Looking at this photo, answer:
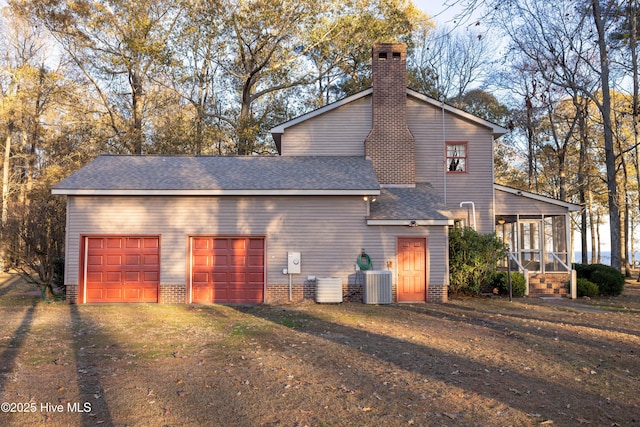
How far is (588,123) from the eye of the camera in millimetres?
29375

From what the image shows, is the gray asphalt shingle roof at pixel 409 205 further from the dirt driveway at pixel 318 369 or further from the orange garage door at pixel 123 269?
the orange garage door at pixel 123 269

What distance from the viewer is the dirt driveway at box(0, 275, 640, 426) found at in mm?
5152

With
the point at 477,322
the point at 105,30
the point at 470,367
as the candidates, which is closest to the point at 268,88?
the point at 105,30

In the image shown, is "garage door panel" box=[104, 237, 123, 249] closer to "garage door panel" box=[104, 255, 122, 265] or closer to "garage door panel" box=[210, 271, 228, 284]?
"garage door panel" box=[104, 255, 122, 265]

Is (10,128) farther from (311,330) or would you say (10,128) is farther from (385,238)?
(311,330)

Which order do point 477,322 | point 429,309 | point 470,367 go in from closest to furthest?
point 470,367, point 477,322, point 429,309

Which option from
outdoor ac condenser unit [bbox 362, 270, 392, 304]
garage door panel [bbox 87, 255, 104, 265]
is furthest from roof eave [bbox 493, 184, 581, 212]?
garage door panel [bbox 87, 255, 104, 265]

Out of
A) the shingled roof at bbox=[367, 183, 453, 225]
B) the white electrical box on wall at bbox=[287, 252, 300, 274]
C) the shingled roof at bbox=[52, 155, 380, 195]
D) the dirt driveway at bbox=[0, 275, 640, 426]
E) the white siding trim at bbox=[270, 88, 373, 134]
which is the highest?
the white siding trim at bbox=[270, 88, 373, 134]

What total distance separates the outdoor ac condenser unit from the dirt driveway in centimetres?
212

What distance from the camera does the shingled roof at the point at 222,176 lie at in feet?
47.3

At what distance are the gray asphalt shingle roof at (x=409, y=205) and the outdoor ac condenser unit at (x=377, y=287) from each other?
169 centimetres

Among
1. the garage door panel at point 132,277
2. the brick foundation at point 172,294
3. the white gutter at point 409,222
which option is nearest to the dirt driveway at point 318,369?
the brick foundation at point 172,294

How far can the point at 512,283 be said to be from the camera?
15.8m

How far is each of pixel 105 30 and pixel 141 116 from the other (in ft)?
15.6
